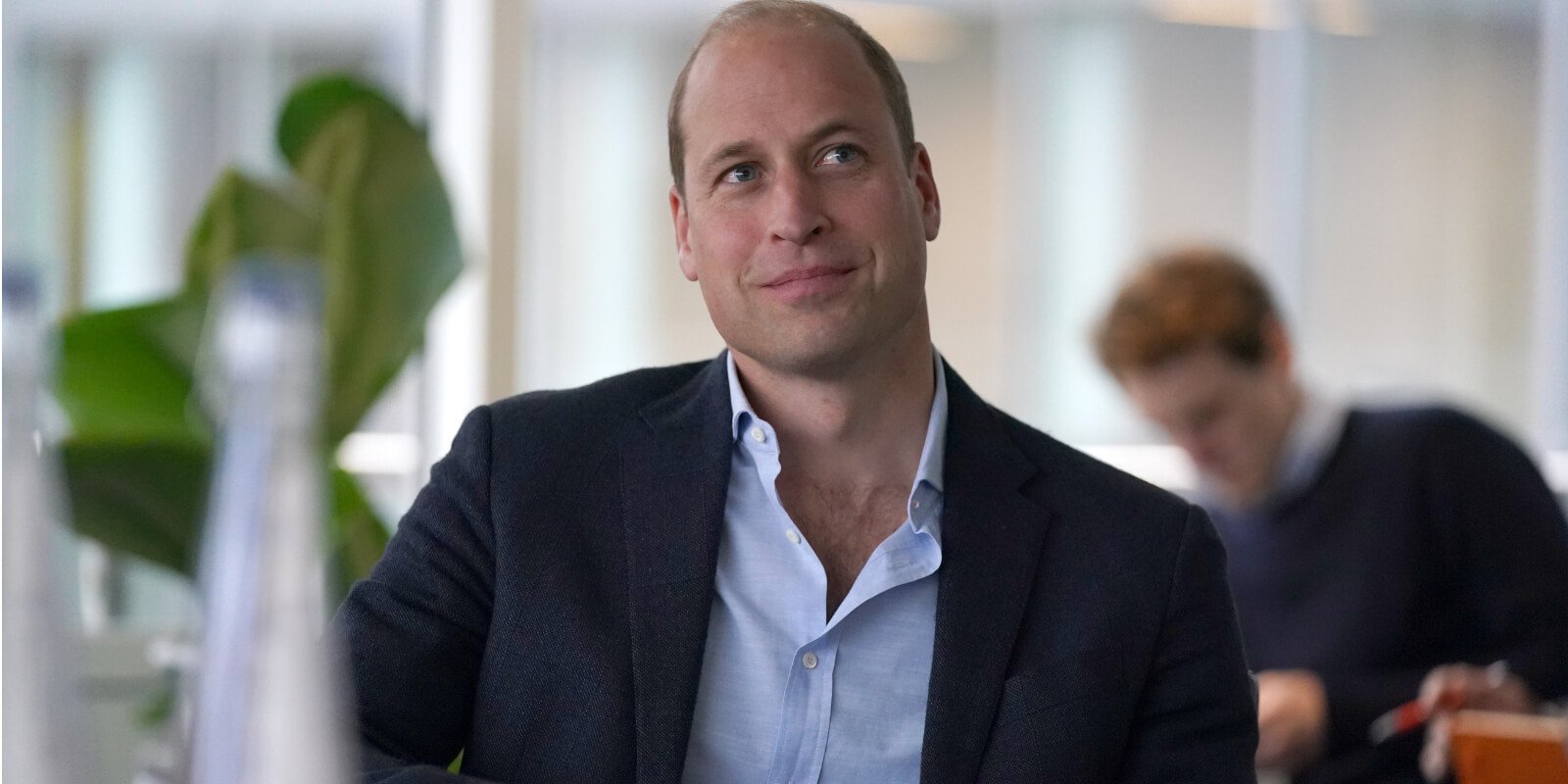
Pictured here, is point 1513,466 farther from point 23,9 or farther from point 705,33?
point 23,9

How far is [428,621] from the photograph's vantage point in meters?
1.58

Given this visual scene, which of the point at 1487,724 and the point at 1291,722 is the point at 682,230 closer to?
the point at 1487,724

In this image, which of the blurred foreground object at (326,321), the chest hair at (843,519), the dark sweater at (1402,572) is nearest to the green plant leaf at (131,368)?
the blurred foreground object at (326,321)

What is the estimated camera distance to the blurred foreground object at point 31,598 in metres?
0.65

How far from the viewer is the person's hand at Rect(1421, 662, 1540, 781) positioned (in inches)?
97.3

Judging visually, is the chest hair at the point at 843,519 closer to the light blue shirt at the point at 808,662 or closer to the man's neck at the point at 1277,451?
the light blue shirt at the point at 808,662

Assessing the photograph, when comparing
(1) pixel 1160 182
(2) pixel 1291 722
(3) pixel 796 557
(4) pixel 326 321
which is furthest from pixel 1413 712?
(1) pixel 1160 182

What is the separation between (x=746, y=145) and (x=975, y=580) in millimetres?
502

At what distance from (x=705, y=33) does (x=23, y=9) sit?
2.13 metres

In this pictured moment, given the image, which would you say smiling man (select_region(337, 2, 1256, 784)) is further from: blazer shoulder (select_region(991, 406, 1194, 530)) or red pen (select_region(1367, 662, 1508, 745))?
red pen (select_region(1367, 662, 1508, 745))

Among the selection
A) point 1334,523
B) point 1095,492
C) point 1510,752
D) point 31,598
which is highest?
point 31,598

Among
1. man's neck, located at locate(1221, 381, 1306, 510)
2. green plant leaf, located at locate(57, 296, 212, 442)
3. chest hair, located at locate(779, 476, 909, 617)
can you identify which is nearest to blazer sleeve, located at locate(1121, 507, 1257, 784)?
chest hair, located at locate(779, 476, 909, 617)

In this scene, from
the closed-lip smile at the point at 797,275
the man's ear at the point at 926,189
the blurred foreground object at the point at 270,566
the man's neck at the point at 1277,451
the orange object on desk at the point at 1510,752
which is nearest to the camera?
the blurred foreground object at the point at 270,566

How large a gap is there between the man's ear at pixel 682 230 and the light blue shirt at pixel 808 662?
290 millimetres
